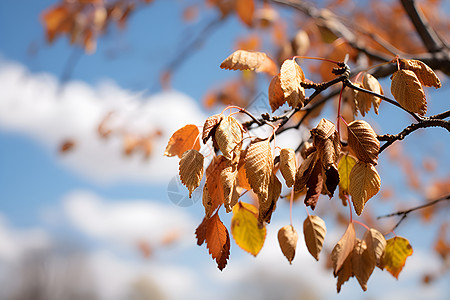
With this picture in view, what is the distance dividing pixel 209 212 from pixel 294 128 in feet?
0.96

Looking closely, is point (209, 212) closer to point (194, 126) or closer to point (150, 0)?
point (194, 126)

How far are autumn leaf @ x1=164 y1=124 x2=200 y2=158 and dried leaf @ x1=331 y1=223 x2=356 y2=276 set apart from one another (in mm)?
306

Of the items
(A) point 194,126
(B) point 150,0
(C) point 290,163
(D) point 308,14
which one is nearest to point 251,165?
(C) point 290,163

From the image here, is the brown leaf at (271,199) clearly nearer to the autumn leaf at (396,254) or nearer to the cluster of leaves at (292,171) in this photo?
the cluster of leaves at (292,171)

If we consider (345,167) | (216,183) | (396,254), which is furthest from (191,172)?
(396,254)

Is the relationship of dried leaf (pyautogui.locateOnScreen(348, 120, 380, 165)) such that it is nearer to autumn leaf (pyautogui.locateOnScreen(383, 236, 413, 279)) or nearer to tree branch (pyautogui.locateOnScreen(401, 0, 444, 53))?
autumn leaf (pyautogui.locateOnScreen(383, 236, 413, 279))

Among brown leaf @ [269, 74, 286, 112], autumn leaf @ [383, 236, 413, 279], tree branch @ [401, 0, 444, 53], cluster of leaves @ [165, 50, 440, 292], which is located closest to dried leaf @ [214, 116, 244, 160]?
cluster of leaves @ [165, 50, 440, 292]

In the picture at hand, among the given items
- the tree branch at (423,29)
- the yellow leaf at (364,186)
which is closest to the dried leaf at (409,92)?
the yellow leaf at (364,186)

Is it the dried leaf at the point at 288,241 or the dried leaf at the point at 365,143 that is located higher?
the dried leaf at the point at 365,143

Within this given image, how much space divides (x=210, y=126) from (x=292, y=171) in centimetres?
13

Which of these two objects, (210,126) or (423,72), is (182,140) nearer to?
(210,126)

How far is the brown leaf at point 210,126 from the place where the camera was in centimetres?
55

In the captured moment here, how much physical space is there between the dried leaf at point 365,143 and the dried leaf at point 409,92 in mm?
82

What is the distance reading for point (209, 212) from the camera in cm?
58
